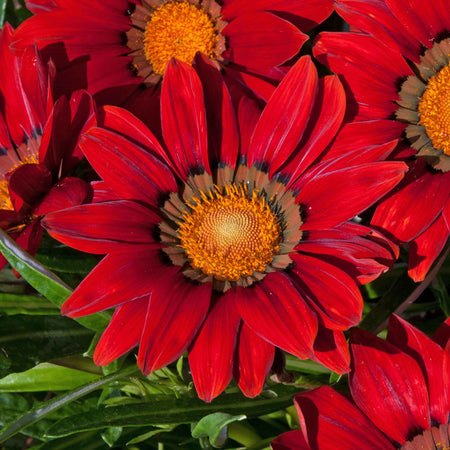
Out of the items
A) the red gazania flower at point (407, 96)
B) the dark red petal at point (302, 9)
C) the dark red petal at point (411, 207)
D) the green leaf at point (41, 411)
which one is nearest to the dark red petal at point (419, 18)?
the red gazania flower at point (407, 96)

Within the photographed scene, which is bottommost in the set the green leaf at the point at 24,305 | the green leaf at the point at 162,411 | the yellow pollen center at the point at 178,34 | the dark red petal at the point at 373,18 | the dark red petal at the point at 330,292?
the green leaf at the point at 24,305

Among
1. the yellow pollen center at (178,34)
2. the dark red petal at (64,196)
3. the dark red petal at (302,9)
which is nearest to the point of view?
the dark red petal at (64,196)

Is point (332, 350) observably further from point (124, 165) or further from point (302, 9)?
point (302, 9)

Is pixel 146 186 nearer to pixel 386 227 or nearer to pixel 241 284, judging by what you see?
pixel 241 284

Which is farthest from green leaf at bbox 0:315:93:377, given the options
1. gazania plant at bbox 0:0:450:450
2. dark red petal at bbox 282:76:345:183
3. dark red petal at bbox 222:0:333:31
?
dark red petal at bbox 222:0:333:31

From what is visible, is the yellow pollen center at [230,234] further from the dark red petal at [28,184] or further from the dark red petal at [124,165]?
the dark red petal at [28,184]

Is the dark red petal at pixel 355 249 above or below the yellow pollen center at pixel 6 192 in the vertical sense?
above
